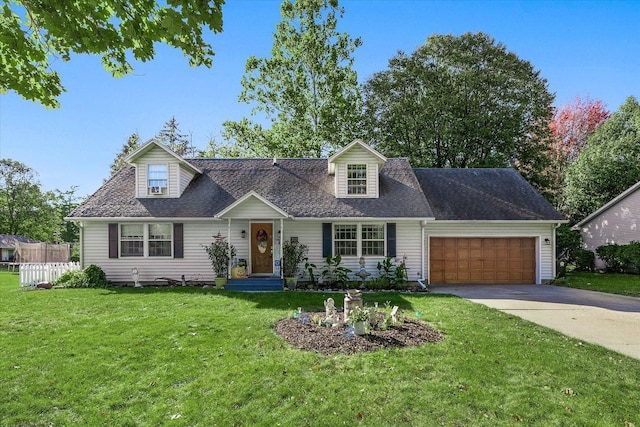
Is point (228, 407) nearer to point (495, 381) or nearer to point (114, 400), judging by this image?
point (114, 400)

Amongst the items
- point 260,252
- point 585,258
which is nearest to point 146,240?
point 260,252

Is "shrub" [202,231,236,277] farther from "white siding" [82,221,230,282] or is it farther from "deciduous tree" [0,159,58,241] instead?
"deciduous tree" [0,159,58,241]

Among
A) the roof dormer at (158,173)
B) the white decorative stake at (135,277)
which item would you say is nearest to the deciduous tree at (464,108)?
the roof dormer at (158,173)

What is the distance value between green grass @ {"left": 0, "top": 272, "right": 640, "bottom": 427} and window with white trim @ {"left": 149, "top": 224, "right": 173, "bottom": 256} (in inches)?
241

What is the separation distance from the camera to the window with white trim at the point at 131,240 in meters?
13.7

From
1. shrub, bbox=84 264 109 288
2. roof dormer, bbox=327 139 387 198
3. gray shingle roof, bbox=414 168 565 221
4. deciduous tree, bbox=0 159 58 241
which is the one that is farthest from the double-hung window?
deciduous tree, bbox=0 159 58 241

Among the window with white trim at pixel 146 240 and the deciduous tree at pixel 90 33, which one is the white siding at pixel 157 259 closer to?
the window with white trim at pixel 146 240

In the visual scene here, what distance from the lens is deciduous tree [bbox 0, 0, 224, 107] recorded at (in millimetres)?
4098

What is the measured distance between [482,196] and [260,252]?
997 centimetres

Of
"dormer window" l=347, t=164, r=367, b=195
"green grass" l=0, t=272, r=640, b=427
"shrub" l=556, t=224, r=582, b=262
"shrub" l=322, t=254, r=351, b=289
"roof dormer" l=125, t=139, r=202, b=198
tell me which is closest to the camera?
"green grass" l=0, t=272, r=640, b=427

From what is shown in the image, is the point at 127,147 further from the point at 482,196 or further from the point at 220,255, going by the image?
the point at 482,196

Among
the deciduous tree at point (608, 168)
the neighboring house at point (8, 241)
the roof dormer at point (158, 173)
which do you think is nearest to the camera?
the roof dormer at point (158, 173)

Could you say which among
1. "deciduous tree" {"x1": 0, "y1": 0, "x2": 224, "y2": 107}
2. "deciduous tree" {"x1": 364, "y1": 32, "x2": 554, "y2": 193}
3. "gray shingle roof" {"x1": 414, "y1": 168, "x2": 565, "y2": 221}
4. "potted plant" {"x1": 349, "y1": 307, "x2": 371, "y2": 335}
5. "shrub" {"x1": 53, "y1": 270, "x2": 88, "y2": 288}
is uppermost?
"deciduous tree" {"x1": 364, "y1": 32, "x2": 554, "y2": 193}

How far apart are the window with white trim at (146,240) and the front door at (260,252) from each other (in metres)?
3.20
